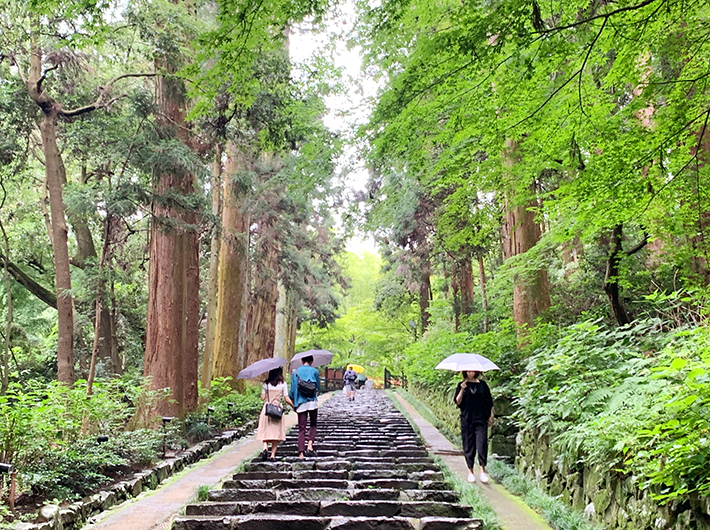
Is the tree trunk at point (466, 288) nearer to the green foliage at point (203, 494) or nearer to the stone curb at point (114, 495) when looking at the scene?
the stone curb at point (114, 495)

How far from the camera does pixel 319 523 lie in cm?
397

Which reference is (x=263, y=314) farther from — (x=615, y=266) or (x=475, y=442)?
(x=615, y=266)

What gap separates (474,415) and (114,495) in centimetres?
429

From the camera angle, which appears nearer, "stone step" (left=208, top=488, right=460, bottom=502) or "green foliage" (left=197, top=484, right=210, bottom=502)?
"stone step" (left=208, top=488, right=460, bottom=502)

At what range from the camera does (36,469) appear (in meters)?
4.70

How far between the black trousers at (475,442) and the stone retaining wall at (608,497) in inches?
21.9

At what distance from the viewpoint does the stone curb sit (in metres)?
4.02

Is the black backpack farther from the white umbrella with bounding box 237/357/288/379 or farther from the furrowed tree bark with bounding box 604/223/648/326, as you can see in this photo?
the furrowed tree bark with bounding box 604/223/648/326

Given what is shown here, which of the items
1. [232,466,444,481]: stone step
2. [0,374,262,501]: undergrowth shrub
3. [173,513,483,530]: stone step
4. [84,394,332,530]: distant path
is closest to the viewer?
[173,513,483,530]: stone step

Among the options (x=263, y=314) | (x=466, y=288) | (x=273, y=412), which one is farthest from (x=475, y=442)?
(x=263, y=314)

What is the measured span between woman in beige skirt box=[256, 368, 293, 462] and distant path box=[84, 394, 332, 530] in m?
0.48

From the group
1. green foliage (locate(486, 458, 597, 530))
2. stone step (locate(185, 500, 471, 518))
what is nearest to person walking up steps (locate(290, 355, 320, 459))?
green foliage (locate(486, 458, 597, 530))

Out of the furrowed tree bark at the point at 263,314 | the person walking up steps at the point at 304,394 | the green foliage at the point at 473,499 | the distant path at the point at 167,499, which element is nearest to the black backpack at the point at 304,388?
the person walking up steps at the point at 304,394

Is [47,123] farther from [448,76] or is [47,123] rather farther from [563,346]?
[563,346]
